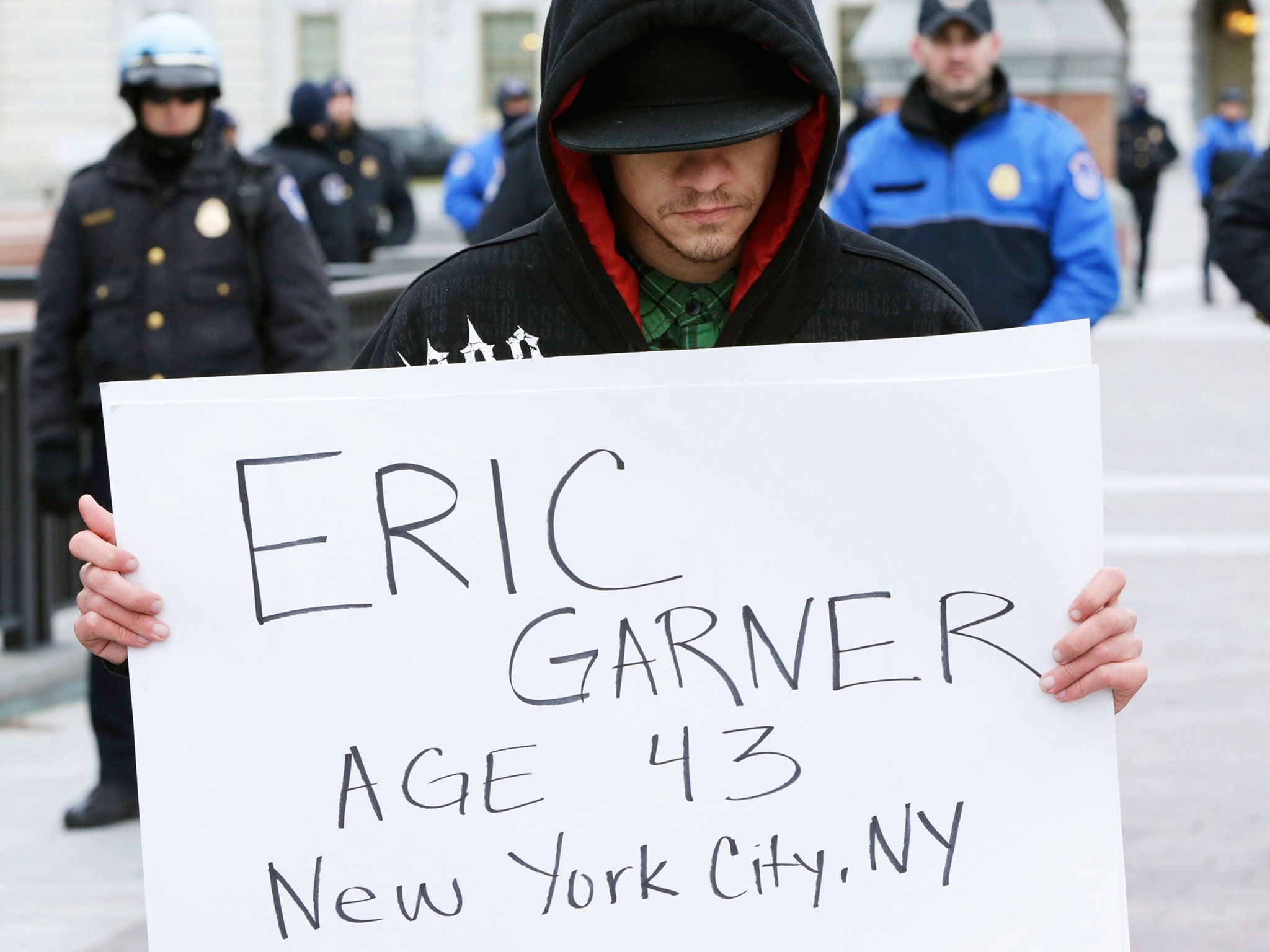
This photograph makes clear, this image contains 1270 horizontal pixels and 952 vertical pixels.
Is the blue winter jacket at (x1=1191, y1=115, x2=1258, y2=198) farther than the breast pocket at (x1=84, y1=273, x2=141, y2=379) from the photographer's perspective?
Yes

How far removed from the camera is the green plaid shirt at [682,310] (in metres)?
2.03

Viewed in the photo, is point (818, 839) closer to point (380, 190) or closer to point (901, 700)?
point (901, 700)

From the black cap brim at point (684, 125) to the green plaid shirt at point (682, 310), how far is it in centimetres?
19

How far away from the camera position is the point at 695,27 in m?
1.88

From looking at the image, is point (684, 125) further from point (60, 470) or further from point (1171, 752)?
point (1171, 752)

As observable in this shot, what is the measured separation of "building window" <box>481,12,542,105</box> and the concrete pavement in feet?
111

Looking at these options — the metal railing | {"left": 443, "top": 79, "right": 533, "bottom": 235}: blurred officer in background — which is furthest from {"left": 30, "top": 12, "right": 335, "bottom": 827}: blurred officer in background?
{"left": 443, "top": 79, "right": 533, "bottom": 235}: blurred officer in background

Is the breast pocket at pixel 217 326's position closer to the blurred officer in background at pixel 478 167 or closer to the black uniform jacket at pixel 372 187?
the blurred officer in background at pixel 478 167

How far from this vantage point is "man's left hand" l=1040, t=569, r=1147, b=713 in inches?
70.7

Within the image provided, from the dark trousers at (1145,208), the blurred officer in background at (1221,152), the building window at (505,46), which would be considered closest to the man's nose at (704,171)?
the blurred officer in background at (1221,152)

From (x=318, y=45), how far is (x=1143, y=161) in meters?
28.6

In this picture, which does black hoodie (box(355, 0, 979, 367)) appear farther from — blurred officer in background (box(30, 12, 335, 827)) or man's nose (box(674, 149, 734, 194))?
blurred officer in background (box(30, 12, 335, 827))

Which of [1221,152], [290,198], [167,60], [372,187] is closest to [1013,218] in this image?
[290,198]

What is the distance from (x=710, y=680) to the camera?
1.86m
